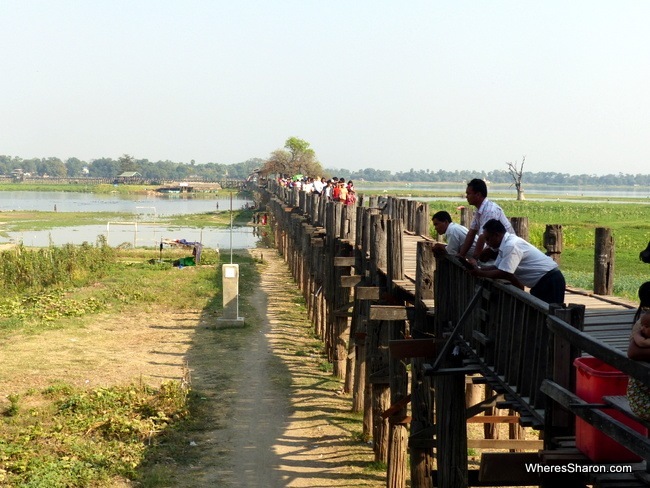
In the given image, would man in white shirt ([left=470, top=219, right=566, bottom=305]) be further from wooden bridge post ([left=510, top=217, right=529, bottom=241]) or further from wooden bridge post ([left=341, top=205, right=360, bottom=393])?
wooden bridge post ([left=341, top=205, right=360, bottom=393])

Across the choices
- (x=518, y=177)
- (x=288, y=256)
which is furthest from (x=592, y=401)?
(x=518, y=177)

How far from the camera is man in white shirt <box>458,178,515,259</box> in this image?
726 centimetres

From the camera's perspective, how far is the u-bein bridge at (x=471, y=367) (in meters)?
4.33

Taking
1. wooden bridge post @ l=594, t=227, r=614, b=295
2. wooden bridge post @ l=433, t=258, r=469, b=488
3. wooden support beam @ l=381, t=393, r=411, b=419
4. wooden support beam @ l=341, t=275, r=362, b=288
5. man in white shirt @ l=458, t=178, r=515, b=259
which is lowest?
wooden support beam @ l=381, t=393, r=411, b=419

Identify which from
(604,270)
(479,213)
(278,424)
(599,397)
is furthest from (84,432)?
(599,397)

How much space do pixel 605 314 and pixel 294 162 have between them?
215ft

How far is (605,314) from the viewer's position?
6.90m

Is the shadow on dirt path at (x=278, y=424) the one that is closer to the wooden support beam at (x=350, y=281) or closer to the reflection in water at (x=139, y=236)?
the wooden support beam at (x=350, y=281)

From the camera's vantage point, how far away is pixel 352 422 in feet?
45.0

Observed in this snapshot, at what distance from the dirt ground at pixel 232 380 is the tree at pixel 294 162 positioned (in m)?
45.9

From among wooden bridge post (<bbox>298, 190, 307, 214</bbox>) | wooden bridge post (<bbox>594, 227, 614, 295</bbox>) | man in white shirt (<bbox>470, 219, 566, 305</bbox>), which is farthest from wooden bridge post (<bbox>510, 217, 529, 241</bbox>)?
wooden bridge post (<bbox>298, 190, 307, 214</bbox>)

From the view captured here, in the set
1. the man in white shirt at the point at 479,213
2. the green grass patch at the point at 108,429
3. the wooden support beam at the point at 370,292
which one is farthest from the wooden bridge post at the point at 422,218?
the man in white shirt at the point at 479,213

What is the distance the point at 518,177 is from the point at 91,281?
235 ft

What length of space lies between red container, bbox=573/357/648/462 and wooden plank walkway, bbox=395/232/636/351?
960 mm
